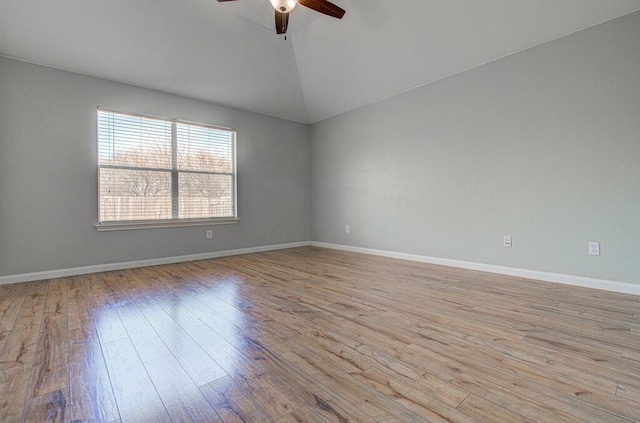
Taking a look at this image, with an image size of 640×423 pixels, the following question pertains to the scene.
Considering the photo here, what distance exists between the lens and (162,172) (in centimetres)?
399

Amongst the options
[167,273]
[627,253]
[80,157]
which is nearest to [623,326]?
[627,253]

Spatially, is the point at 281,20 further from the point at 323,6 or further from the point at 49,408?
the point at 49,408

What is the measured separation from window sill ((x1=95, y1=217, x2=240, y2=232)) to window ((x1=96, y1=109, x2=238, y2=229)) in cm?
1

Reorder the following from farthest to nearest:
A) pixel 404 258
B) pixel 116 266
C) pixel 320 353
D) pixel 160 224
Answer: pixel 404 258
pixel 160 224
pixel 116 266
pixel 320 353

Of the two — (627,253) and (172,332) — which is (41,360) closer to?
(172,332)

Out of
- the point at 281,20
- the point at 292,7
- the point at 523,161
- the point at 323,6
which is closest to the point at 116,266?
the point at 281,20

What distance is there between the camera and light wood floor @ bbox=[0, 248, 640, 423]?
110 cm

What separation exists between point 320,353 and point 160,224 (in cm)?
335

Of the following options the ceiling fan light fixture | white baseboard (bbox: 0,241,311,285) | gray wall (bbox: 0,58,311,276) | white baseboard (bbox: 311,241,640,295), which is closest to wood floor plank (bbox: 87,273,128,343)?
white baseboard (bbox: 0,241,311,285)

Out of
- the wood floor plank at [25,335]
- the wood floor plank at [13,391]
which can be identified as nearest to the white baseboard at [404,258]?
the wood floor plank at [25,335]

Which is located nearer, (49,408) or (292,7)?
(49,408)

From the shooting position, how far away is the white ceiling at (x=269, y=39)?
2.75m

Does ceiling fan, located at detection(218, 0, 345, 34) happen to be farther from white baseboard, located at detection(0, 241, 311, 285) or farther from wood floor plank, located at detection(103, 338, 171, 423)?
white baseboard, located at detection(0, 241, 311, 285)

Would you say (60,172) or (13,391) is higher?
(60,172)
